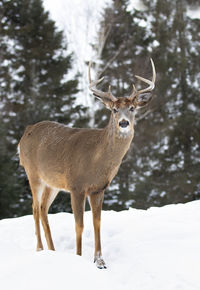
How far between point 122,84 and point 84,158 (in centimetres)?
1370

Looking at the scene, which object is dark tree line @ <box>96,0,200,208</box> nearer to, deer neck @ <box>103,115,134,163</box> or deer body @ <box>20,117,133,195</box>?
deer body @ <box>20,117,133,195</box>

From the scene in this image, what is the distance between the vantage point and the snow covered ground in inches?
172

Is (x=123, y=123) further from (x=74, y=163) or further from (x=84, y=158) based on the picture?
(x=74, y=163)

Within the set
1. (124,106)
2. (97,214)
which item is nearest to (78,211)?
(97,214)

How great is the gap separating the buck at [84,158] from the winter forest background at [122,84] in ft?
30.7

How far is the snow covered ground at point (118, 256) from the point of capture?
4363mm

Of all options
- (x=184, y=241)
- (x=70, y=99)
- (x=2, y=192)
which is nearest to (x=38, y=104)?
(x=70, y=99)

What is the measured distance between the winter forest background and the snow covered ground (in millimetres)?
8909

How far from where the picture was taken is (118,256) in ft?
18.9

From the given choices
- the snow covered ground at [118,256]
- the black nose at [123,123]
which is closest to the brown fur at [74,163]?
the black nose at [123,123]

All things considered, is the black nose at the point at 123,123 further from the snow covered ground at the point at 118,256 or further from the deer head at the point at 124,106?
the snow covered ground at the point at 118,256

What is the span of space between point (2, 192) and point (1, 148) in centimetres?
152

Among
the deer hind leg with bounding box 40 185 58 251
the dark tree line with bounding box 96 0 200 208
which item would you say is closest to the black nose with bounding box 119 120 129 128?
the deer hind leg with bounding box 40 185 58 251

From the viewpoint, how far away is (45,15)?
62.7 ft
